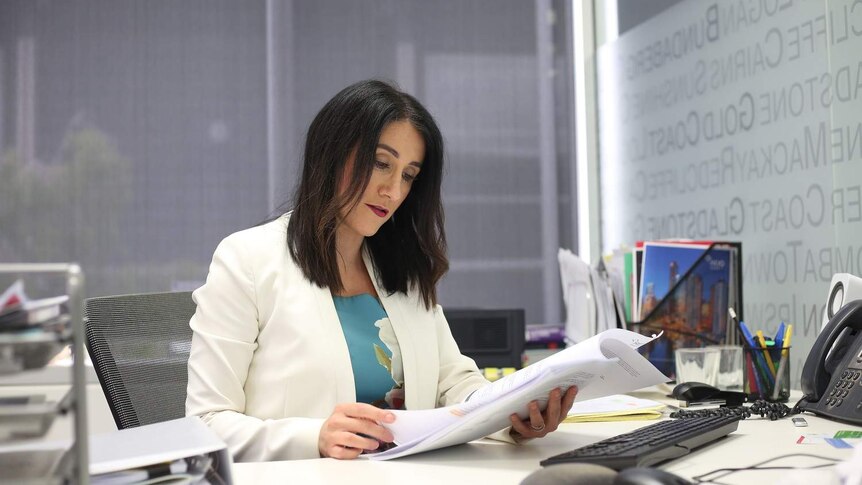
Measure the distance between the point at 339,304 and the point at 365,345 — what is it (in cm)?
9

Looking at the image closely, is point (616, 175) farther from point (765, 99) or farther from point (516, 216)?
point (765, 99)

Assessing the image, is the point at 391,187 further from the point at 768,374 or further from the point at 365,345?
the point at 768,374

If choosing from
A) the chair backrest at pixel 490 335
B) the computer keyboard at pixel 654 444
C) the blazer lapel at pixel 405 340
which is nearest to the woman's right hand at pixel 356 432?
the computer keyboard at pixel 654 444

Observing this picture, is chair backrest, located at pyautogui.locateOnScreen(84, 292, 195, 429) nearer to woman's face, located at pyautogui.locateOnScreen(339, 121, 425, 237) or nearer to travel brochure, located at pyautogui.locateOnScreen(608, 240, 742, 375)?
woman's face, located at pyautogui.locateOnScreen(339, 121, 425, 237)

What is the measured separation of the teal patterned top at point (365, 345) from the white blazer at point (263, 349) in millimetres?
46

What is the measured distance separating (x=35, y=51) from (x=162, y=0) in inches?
19.3

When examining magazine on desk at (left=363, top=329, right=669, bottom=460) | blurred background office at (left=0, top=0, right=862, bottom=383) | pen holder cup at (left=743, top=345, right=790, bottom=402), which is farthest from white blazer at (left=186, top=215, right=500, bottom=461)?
blurred background office at (left=0, top=0, right=862, bottom=383)

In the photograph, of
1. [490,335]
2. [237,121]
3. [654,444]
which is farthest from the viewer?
[237,121]

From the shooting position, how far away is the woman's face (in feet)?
4.98

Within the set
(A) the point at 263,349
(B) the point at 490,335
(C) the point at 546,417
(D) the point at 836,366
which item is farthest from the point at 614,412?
(B) the point at 490,335

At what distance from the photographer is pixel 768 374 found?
153cm

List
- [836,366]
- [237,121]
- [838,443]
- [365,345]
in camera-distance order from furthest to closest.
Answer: [237,121] → [365,345] → [836,366] → [838,443]

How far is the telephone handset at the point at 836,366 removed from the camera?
1304 millimetres

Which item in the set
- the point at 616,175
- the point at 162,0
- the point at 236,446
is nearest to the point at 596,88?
the point at 616,175
